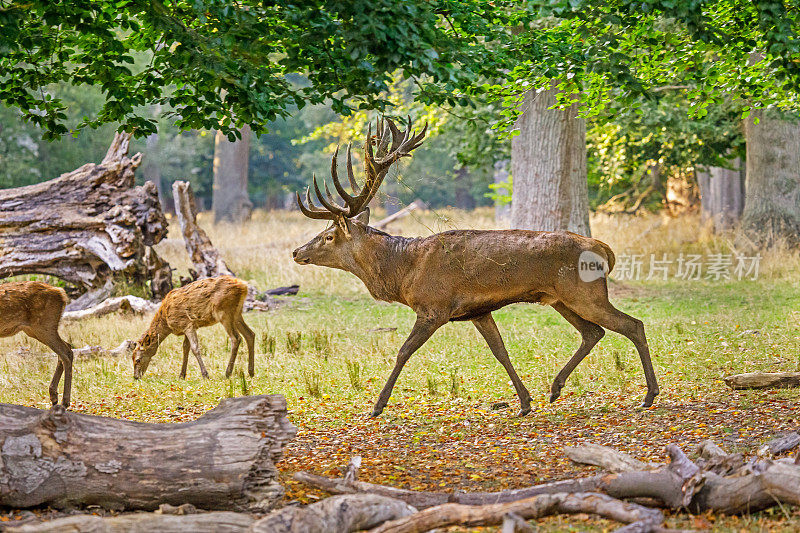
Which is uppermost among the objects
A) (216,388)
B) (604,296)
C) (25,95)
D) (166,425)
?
(25,95)

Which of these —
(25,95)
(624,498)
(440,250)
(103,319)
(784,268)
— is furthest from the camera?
(784,268)

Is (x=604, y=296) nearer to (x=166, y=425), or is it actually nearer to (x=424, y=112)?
(x=166, y=425)

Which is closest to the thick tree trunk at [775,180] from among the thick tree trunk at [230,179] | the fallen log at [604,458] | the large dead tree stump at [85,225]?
the large dead tree stump at [85,225]

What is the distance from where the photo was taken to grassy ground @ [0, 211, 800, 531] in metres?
6.28

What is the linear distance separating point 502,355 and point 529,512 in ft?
11.0

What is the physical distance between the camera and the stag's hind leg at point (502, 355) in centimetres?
771

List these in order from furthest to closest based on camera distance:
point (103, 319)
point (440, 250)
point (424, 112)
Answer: point (424, 112) → point (103, 319) → point (440, 250)

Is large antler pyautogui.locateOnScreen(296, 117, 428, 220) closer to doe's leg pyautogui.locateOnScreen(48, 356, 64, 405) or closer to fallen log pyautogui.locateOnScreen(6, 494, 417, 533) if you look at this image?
doe's leg pyautogui.locateOnScreen(48, 356, 64, 405)

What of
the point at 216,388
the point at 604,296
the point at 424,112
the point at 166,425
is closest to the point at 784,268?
the point at 424,112

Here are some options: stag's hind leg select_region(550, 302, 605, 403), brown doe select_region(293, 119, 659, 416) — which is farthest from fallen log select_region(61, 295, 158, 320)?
stag's hind leg select_region(550, 302, 605, 403)

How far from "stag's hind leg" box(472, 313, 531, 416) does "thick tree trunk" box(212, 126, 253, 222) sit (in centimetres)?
2569

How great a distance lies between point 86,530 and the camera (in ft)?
13.1

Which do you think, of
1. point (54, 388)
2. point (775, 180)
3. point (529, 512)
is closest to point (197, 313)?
point (54, 388)

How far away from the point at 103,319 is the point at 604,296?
789 cm
